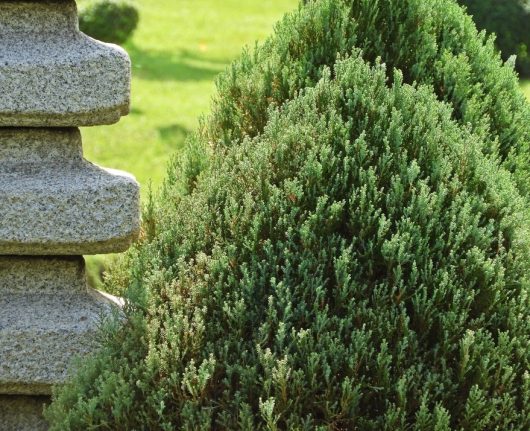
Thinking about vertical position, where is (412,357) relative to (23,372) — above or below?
above

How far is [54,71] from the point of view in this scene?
14.1ft

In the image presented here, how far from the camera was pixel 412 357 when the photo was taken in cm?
327

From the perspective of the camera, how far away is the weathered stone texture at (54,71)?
169 inches

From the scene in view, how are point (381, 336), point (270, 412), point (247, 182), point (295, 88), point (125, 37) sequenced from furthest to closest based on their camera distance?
point (125, 37), point (295, 88), point (247, 182), point (381, 336), point (270, 412)

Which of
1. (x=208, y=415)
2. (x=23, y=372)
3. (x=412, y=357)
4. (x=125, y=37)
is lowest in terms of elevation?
(x=125, y=37)

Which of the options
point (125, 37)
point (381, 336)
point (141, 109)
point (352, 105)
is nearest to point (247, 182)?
point (352, 105)

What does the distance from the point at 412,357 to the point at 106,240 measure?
166 centimetres

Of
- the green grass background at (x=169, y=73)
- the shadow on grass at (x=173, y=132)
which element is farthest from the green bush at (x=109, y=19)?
the shadow on grass at (x=173, y=132)

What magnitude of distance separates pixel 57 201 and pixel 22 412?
3.54 feet

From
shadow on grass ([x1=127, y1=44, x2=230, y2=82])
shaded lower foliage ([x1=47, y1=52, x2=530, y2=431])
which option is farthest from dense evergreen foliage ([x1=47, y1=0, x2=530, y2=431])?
shadow on grass ([x1=127, y1=44, x2=230, y2=82])

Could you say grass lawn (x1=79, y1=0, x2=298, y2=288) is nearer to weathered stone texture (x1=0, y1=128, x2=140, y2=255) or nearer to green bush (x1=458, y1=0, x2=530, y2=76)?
weathered stone texture (x1=0, y1=128, x2=140, y2=255)

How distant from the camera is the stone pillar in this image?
4.30 m

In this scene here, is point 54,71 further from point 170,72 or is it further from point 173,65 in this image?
point 173,65

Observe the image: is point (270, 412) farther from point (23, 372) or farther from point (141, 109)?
point (141, 109)
